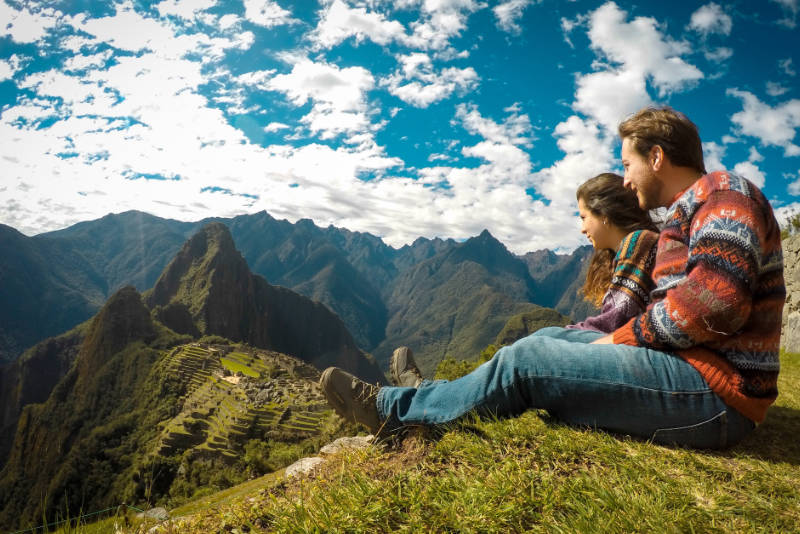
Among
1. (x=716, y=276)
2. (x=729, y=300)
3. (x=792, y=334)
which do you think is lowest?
(x=792, y=334)

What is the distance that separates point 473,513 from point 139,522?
1945mm

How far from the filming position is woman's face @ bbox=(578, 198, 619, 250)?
3.94m

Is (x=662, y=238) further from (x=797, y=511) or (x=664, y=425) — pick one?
(x=797, y=511)

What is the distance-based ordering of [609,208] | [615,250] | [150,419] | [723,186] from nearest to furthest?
1. [723,186]
2. [609,208]
3. [615,250]
4. [150,419]

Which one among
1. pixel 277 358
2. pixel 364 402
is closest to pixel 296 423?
pixel 364 402

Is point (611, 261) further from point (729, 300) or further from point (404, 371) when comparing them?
point (404, 371)

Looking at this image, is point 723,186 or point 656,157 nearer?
point 723,186

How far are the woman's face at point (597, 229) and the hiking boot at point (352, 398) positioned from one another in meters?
2.70

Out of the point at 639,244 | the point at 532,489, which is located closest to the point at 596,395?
the point at 532,489

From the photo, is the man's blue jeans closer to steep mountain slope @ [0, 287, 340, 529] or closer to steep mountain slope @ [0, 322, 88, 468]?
steep mountain slope @ [0, 287, 340, 529]

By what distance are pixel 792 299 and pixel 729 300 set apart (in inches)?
694

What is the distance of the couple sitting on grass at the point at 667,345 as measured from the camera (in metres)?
2.23

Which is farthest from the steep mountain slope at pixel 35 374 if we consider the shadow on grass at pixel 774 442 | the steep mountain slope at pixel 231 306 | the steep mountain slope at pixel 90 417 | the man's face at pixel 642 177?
the shadow on grass at pixel 774 442

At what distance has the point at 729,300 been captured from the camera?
2.16m
